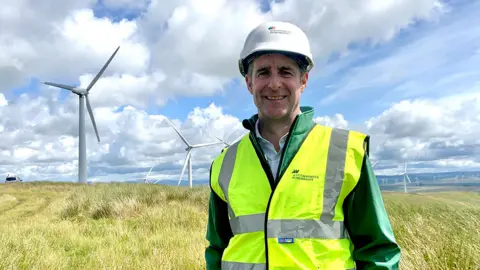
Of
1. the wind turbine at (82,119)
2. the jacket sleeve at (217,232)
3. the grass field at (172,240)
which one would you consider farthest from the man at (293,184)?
the wind turbine at (82,119)

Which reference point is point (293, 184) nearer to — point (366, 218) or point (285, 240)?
point (285, 240)

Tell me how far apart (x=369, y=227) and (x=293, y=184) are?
47cm

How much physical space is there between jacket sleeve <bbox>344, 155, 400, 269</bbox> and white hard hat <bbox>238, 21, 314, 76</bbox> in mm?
747

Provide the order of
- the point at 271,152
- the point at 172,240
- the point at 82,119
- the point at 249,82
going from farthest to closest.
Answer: the point at 82,119 → the point at 172,240 → the point at 249,82 → the point at 271,152

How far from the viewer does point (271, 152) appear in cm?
253

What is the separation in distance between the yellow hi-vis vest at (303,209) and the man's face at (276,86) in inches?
8.8

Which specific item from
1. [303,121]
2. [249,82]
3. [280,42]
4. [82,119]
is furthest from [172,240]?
[82,119]

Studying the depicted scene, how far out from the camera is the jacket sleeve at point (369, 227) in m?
2.13

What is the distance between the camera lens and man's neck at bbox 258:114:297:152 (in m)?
2.52

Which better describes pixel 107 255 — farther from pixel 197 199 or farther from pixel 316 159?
pixel 197 199

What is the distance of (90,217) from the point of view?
15359mm

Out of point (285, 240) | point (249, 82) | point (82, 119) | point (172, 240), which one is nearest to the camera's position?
point (285, 240)

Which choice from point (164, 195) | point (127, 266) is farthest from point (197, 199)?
point (127, 266)

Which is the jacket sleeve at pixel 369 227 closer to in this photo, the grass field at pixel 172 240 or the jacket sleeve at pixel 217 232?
the jacket sleeve at pixel 217 232
